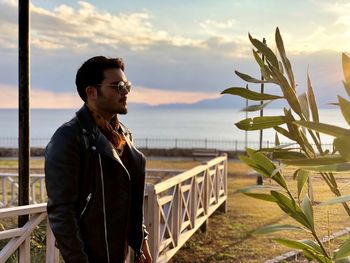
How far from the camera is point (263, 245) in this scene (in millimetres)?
6855

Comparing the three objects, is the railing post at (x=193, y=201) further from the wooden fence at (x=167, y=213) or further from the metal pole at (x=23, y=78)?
the metal pole at (x=23, y=78)

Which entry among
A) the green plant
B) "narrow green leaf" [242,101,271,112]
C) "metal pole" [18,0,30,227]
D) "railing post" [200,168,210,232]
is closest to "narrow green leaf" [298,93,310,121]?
the green plant

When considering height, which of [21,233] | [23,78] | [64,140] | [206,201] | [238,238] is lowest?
[238,238]

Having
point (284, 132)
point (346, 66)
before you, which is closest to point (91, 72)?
point (284, 132)

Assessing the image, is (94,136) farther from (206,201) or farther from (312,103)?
(206,201)

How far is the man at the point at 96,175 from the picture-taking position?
1.92m

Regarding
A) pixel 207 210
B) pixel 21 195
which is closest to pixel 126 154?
pixel 21 195

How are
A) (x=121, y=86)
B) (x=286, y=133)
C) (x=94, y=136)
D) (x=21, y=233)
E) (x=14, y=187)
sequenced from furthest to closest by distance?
(x=14, y=187), (x=21, y=233), (x=121, y=86), (x=94, y=136), (x=286, y=133)

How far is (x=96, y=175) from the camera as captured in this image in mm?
2000

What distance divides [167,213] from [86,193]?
146 inches

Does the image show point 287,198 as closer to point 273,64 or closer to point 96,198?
point 273,64

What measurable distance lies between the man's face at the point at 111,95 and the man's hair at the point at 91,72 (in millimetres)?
25

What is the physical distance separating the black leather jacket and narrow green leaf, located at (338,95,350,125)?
1077 millimetres

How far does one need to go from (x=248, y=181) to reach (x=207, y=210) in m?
5.75
